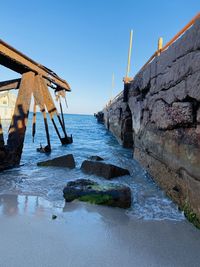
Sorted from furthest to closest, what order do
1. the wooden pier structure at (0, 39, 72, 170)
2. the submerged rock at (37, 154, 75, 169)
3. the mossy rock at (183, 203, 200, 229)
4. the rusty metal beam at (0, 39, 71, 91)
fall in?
1. the submerged rock at (37, 154, 75, 169)
2. the wooden pier structure at (0, 39, 72, 170)
3. the rusty metal beam at (0, 39, 71, 91)
4. the mossy rock at (183, 203, 200, 229)

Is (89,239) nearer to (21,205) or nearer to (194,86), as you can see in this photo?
(21,205)

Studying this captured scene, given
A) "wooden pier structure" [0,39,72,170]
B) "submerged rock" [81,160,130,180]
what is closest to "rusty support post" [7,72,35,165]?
"wooden pier structure" [0,39,72,170]

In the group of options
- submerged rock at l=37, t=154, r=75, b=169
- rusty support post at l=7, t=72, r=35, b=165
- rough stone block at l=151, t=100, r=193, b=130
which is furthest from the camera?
submerged rock at l=37, t=154, r=75, b=169

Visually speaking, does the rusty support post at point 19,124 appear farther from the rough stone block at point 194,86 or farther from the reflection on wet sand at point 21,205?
the rough stone block at point 194,86

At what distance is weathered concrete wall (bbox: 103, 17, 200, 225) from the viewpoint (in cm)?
307

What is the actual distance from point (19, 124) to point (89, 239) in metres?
4.26

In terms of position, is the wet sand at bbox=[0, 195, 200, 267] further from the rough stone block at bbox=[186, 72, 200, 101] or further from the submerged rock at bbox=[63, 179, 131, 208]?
the rough stone block at bbox=[186, 72, 200, 101]

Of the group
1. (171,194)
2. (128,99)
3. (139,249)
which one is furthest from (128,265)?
(128,99)

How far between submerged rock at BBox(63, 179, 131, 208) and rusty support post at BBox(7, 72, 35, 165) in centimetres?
262

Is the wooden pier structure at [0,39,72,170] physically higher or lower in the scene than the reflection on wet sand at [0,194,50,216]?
higher

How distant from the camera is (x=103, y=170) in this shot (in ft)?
18.1

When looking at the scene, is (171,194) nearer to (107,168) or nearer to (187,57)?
(107,168)

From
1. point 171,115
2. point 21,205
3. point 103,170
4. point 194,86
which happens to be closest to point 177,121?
point 171,115

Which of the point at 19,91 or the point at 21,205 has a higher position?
the point at 19,91
